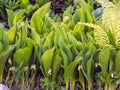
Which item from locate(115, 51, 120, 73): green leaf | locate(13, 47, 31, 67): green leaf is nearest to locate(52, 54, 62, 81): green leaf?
locate(13, 47, 31, 67): green leaf

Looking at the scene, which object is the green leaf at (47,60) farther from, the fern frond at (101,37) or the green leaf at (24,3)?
the green leaf at (24,3)

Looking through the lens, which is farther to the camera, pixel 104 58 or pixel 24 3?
pixel 24 3

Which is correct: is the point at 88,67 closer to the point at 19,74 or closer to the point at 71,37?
the point at 71,37

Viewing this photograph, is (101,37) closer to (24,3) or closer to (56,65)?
(56,65)

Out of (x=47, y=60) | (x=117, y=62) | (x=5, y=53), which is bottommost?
(x=117, y=62)

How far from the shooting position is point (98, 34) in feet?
10.8

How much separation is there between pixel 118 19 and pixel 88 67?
46 cm

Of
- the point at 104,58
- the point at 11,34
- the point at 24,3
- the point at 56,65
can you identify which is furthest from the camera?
the point at 24,3

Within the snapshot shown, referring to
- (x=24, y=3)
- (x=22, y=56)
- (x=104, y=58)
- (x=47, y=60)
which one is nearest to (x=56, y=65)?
(x=47, y=60)

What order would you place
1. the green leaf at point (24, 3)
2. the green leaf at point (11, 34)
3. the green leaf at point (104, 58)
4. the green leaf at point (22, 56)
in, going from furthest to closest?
the green leaf at point (24, 3)
the green leaf at point (11, 34)
the green leaf at point (22, 56)
the green leaf at point (104, 58)

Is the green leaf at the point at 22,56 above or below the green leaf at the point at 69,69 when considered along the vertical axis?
above

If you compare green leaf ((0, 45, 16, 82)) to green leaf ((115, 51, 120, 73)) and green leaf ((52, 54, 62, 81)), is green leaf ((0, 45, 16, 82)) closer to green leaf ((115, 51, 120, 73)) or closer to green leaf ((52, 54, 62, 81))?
green leaf ((52, 54, 62, 81))

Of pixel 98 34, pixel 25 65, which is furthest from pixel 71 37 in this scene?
pixel 25 65

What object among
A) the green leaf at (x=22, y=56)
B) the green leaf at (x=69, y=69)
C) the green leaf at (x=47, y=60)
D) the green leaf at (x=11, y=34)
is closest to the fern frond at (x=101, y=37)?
the green leaf at (x=69, y=69)
